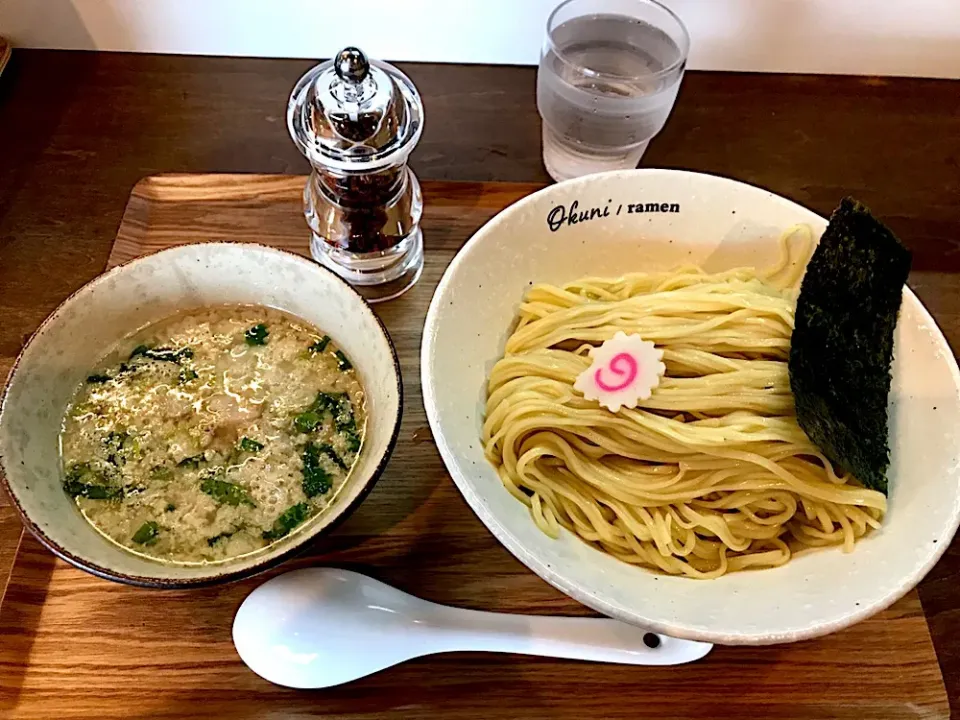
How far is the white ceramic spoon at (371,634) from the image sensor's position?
3.88ft

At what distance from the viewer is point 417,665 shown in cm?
123

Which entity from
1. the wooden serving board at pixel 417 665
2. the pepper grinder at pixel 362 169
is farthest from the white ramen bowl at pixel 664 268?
the pepper grinder at pixel 362 169

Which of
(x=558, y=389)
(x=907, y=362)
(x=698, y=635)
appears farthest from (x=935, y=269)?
(x=698, y=635)

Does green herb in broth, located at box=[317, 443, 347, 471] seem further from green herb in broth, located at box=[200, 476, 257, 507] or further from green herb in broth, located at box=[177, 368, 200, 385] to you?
green herb in broth, located at box=[177, 368, 200, 385]

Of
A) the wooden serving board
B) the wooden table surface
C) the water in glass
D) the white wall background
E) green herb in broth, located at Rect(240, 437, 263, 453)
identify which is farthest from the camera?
the white wall background

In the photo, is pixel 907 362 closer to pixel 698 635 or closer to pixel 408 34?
pixel 698 635

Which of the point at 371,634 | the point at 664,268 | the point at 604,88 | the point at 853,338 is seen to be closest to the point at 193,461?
the point at 371,634

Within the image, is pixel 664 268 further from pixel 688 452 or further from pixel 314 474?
pixel 314 474

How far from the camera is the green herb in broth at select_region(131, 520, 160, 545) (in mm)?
1209

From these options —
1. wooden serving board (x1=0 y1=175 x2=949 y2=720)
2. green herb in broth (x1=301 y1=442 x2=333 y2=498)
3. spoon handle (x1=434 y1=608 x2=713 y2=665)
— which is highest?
green herb in broth (x1=301 y1=442 x2=333 y2=498)

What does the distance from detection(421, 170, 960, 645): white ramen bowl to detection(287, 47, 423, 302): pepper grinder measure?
0.28 m

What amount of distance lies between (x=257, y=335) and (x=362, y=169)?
37 centimetres

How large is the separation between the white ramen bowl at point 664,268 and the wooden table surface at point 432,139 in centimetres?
59

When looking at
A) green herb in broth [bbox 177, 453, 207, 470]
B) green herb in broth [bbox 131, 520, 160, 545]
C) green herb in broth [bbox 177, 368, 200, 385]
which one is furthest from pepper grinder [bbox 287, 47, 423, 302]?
green herb in broth [bbox 131, 520, 160, 545]
